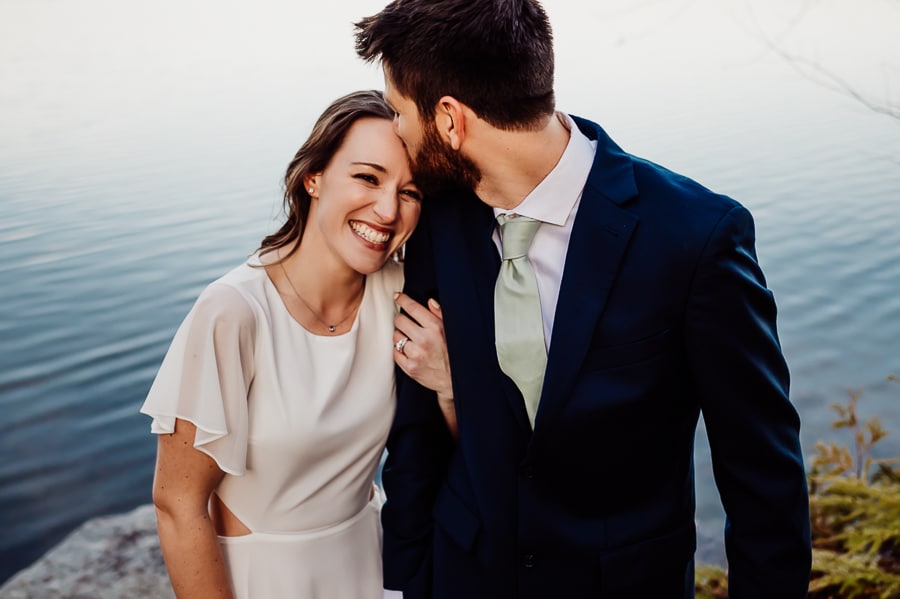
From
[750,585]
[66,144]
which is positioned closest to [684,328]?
[750,585]

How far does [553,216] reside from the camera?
173 cm

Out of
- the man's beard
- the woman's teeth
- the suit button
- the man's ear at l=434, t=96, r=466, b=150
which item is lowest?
the suit button

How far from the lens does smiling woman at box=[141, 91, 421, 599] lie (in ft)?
6.11

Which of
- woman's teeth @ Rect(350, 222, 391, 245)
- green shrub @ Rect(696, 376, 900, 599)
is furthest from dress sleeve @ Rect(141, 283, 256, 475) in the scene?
green shrub @ Rect(696, 376, 900, 599)

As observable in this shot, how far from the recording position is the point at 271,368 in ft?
6.41

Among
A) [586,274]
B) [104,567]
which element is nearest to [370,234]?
[586,274]

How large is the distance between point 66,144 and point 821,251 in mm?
11668

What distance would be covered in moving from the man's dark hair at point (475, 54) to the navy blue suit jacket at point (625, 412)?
0.65 feet

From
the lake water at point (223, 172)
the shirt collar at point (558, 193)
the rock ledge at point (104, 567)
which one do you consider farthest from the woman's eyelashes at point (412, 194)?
the rock ledge at point (104, 567)

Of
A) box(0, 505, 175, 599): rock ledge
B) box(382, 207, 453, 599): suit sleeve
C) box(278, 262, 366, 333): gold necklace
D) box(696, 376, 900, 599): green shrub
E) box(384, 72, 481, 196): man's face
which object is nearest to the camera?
box(384, 72, 481, 196): man's face

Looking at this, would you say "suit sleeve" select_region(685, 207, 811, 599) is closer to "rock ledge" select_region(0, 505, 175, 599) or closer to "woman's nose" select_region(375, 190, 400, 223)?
"woman's nose" select_region(375, 190, 400, 223)

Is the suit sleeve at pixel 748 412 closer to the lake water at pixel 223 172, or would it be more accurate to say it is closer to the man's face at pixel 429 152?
the man's face at pixel 429 152

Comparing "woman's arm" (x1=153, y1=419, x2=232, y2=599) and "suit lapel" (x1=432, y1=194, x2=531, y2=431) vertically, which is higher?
"suit lapel" (x1=432, y1=194, x2=531, y2=431)

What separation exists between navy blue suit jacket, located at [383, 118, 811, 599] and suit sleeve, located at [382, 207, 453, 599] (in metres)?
0.07
